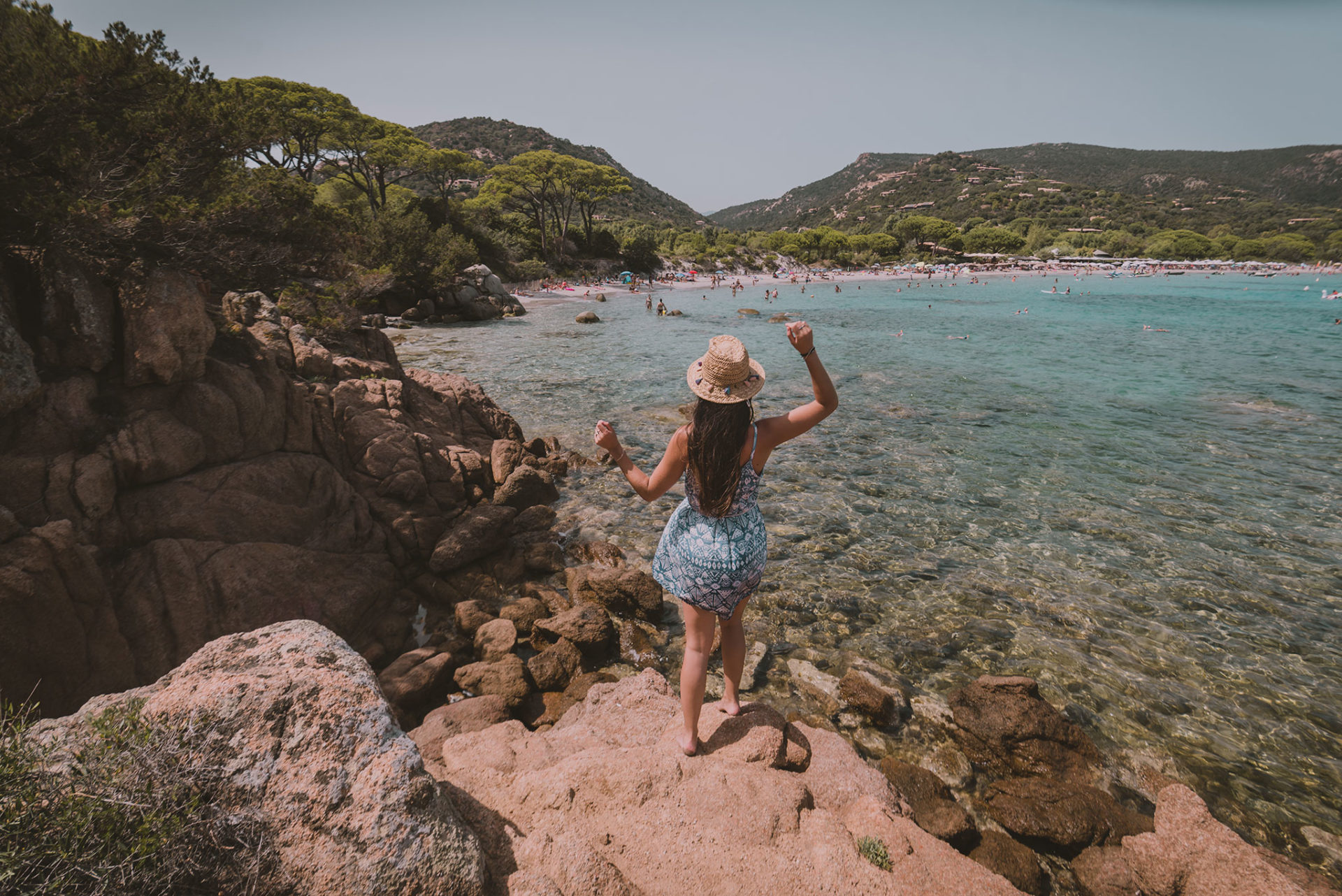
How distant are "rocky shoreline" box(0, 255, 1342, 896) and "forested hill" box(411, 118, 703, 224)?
112588 mm

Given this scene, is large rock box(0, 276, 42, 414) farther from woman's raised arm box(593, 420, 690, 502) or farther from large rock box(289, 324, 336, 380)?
woman's raised arm box(593, 420, 690, 502)

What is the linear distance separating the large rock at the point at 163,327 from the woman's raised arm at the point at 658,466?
590 cm

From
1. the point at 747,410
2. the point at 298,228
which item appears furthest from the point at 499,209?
the point at 747,410

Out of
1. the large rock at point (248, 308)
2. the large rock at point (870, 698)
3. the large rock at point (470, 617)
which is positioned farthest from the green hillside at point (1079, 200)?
the large rock at point (470, 617)

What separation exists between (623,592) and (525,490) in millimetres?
3574

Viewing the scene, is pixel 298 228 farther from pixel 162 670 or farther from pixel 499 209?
pixel 499 209

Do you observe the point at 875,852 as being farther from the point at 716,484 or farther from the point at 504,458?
the point at 504,458

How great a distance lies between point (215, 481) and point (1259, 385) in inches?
1160

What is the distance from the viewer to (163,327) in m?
6.08

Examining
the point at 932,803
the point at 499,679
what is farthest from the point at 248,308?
the point at 932,803

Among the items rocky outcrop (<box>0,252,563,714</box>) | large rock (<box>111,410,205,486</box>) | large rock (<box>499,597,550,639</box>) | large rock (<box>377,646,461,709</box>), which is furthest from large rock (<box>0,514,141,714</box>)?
large rock (<box>499,597,550,639</box>)

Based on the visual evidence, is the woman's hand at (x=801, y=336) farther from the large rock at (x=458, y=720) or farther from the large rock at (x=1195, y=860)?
the large rock at (x=1195, y=860)

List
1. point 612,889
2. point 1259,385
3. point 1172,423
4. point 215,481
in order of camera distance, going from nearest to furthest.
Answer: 1. point 612,889
2. point 215,481
3. point 1172,423
4. point 1259,385

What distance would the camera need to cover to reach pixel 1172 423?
14844 millimetres
